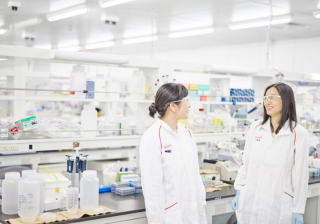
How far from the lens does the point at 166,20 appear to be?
7.24 meters

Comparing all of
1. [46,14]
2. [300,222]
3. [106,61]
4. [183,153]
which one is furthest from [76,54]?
[46,14]

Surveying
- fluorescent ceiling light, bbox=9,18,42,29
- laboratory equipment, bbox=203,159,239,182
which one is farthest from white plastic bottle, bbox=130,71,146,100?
fluorescent ceiling light, bbox=9,18,42,29

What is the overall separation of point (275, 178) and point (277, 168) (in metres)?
0.08

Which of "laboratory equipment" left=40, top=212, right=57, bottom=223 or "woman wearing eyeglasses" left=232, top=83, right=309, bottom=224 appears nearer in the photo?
"laboratory equipment" left=40, top=212, right=57, bottom=223

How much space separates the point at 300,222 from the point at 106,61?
1.89 metres

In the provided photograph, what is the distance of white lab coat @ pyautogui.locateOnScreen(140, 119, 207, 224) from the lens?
2.18 metres

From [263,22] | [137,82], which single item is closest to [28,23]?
[263,22]

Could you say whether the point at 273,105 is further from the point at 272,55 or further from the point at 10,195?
the point at 272,55

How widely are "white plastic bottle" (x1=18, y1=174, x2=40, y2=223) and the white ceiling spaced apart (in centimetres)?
387

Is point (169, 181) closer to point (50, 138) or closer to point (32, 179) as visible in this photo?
point (32, 179)

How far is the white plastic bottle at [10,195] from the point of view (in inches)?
90.2

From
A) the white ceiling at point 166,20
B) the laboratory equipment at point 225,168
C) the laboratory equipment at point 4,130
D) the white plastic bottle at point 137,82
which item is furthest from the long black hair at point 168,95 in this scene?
the white ceiling at point 166,20

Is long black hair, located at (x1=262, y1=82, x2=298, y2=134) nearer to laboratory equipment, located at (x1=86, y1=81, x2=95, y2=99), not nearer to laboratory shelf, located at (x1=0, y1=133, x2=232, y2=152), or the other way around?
laboratory shelf, located at (x1=0, y1=133, x2=232, y2=152)

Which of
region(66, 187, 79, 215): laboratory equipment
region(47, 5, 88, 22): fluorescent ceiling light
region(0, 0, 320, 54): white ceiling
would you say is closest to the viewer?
region(66, 187, 79, 215): laboratory equipment
